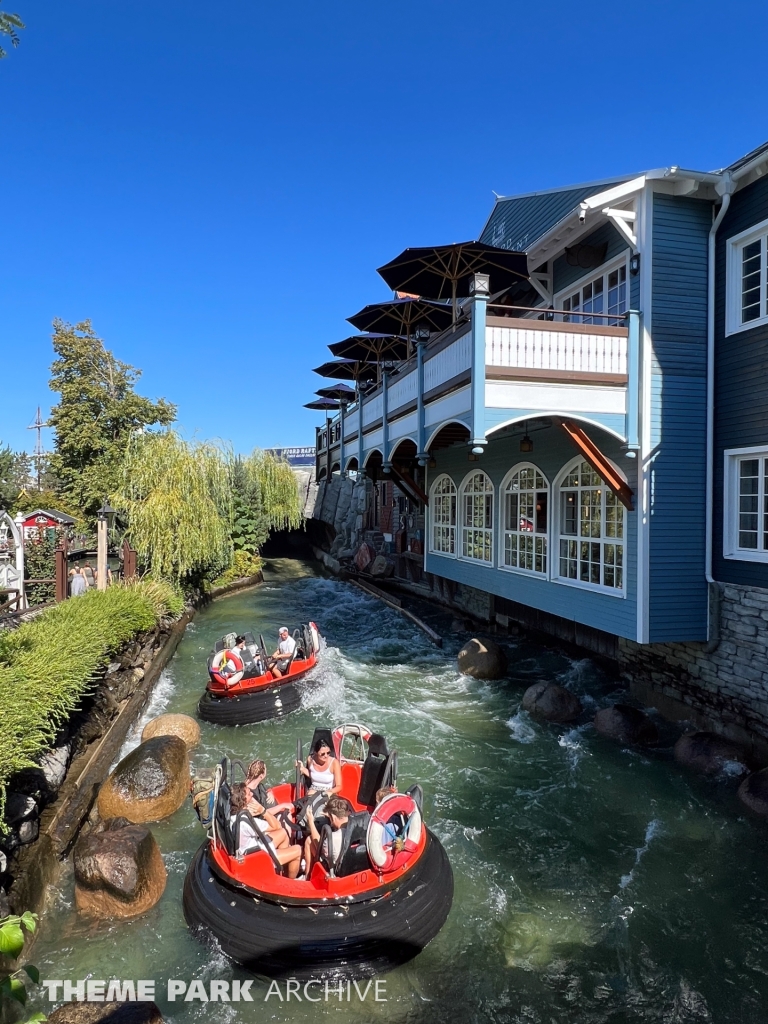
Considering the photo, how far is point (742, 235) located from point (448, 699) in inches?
370

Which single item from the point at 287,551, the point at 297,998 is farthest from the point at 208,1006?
the point at 287,551

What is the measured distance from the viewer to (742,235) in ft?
30.8

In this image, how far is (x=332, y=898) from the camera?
572cm

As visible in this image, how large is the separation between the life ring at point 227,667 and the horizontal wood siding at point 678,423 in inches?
286

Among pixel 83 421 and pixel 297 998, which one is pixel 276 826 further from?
pixel 83 421

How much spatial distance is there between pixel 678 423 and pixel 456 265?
5463 mm

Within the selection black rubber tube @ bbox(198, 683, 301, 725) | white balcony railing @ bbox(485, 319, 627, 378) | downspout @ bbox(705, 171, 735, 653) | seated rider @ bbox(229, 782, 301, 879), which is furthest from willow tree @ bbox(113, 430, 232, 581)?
downspout @ bbox(705, 171, 735, 653)

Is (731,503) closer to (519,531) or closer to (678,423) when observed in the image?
(678,423)

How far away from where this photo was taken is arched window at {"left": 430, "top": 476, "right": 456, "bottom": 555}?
17906 millimetres

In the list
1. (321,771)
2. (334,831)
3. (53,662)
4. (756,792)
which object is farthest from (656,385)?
(53,662)

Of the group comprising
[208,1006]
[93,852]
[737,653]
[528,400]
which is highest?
[528,400]

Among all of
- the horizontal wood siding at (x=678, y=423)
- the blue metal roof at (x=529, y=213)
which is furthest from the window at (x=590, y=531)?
the blue metal roof at (x=529, y=213)

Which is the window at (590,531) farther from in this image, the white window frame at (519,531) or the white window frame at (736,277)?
the white window frame at (736,277)

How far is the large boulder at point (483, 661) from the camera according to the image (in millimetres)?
13789
